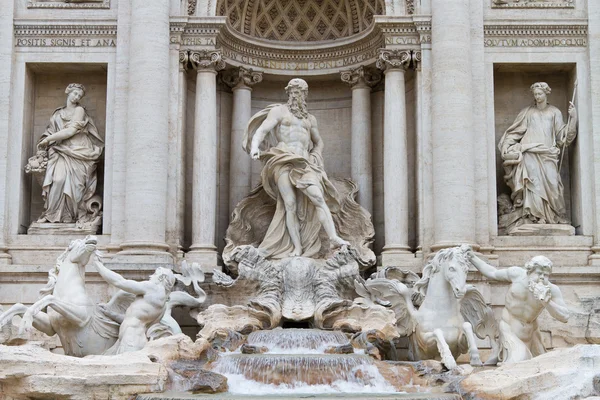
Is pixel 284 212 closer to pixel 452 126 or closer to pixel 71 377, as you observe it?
pixel 452 126

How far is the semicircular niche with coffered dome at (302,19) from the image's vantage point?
2148 centimetres

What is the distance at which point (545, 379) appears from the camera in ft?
40.2

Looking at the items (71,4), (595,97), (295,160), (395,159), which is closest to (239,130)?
(295,160)

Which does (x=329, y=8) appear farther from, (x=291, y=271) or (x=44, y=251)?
(x=44, y=251)

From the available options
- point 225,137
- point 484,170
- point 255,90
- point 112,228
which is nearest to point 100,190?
point 112,228

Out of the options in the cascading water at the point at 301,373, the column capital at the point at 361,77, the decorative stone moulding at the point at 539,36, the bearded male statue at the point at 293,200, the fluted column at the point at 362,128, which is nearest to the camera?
the cascading water at the point at 301,373

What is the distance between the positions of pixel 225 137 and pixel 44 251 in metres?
4.82

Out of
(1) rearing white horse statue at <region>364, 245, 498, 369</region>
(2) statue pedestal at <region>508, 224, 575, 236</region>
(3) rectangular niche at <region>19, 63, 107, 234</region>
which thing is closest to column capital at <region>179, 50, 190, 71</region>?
(3) rectangular niche at <region>19, 63, 107, 234</region>

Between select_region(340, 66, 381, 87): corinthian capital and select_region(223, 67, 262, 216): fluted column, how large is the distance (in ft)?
6.42

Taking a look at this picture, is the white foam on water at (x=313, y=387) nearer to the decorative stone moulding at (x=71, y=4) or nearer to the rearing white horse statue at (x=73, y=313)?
the rearing white horse statue at (x=73, y=313)

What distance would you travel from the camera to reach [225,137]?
2167cm

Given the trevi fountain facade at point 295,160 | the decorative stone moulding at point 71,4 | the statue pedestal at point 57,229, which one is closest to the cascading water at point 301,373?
the trevi fountain facade at point 295,160

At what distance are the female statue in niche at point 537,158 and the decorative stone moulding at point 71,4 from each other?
895cm

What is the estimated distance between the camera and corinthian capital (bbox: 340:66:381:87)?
21.2 m
